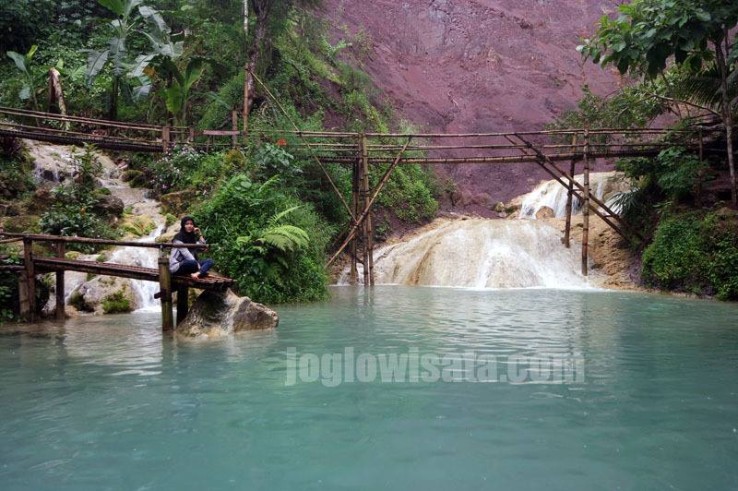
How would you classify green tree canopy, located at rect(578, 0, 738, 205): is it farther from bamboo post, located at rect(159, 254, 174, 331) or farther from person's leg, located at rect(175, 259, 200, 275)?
bamboo post, located at rect(159, 254, 174, 331)

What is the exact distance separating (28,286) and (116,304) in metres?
1.83

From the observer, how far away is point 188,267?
27.9ft

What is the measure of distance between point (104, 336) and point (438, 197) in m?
19.9

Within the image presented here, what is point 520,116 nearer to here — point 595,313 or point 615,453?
point 595,313

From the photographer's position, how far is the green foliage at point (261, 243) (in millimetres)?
11627

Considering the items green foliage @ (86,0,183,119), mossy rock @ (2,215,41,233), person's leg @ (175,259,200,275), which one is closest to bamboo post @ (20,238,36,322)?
person's leg @ (175,259,200,275)

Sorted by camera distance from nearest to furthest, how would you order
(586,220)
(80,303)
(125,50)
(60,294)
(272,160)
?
1. (60,294)
2. (80,303)
3. (272,160)
4. (586,220)
5. (125,50)

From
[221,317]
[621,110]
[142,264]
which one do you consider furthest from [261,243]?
[621,110]

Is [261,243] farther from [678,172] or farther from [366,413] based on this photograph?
[678,172]

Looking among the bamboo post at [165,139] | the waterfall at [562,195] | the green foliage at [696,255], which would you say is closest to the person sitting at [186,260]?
the bamboo post at [165,139]

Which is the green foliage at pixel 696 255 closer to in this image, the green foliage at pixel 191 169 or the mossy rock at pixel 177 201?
the green foliage at pixel 191 169

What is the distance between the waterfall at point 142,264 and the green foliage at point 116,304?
260 millimetres

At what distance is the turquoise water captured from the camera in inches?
137

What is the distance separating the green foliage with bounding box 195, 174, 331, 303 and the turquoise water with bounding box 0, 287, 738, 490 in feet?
11.7
